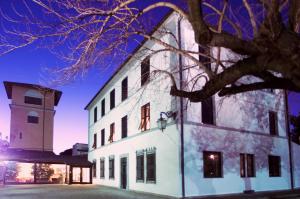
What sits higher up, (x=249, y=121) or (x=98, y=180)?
(x=249, y=121)

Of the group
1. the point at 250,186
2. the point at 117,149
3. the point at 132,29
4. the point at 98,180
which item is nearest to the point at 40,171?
the point at 98,180

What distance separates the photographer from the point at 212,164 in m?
18.8

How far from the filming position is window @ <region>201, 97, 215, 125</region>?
752 inches

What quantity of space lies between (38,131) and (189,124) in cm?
3026

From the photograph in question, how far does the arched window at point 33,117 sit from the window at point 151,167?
1034 inches

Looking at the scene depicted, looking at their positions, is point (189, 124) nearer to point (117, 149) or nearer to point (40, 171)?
point (117, 149)

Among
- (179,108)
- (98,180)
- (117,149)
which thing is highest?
(179,108)

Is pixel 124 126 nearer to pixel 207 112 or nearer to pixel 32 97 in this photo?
pixel 207 112

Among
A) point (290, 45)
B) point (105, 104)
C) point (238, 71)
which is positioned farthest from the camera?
point (105, 104)

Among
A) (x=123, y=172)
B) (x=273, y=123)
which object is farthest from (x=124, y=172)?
(x=273, y=123)

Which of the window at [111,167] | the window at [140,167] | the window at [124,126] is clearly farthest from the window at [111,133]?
the window at [140,167]

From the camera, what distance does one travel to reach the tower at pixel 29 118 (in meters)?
42.3

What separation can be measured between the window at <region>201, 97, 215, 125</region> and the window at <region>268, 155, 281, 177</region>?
19.4 ft

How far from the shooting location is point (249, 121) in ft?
71.1
